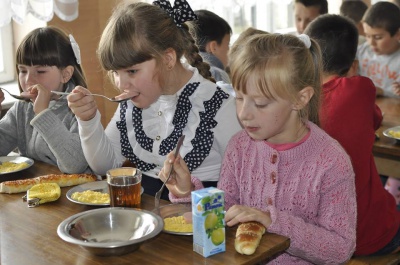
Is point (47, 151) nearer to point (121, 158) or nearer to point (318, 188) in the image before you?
point (121, 158)

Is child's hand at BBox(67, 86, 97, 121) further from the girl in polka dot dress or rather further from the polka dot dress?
the polka dot dress

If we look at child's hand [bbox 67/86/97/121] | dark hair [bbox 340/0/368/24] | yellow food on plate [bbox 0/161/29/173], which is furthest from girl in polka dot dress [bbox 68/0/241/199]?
dark hair [bbox 340/0/368/24]

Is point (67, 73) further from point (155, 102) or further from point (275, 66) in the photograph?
point (275, 66)

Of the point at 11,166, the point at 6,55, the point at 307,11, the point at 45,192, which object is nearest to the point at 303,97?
the point at 45,192

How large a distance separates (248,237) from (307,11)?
11.1 ft

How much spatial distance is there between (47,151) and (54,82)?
302 millimetres

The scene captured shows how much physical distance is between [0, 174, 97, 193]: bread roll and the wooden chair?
0.92 m


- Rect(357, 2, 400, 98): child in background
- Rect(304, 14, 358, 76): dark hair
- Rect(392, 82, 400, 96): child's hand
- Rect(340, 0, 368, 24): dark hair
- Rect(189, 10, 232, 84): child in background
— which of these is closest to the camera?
Rect(304, 14, 358, 76): dark hair

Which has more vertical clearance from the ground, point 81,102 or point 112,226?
point 81,102

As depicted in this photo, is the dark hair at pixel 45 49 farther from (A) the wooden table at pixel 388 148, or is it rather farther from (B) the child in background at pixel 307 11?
(B) the child in background at pixel 307 11

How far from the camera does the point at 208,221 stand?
1.41 m

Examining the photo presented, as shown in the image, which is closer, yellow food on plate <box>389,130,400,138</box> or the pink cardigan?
the pink cardigan

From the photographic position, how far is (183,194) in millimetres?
1777

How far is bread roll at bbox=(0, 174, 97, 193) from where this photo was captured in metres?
1.92
